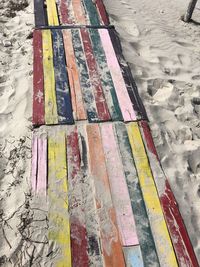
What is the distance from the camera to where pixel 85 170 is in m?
3.92

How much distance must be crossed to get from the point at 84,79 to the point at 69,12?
76.6 inches

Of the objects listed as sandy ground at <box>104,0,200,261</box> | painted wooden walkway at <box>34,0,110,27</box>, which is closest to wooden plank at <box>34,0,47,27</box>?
painted wooden walkway at <box>34,0,110,27</box>

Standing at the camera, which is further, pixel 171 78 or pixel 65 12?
pixel 65 12

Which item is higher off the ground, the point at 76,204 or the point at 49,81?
the point at 49,81

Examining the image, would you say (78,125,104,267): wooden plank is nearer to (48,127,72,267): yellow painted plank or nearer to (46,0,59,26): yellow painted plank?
(48,127,72,267): yellow painted plank

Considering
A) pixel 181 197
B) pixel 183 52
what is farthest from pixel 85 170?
pixel 183 52

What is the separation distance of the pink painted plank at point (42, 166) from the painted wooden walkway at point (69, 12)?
262cm

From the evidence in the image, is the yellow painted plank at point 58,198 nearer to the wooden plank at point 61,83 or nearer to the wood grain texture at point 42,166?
the wood grain texture at point 42,166

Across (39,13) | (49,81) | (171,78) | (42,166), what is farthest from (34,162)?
(39,13)

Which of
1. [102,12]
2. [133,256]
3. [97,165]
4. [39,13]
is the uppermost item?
[102,12]

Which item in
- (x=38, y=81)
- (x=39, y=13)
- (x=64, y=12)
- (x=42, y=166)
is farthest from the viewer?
(x=64, y=12)

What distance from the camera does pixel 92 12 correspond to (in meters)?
6.44

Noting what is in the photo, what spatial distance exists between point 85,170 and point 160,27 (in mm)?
3772

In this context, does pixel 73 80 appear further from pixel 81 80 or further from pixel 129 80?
pixel 129 80
